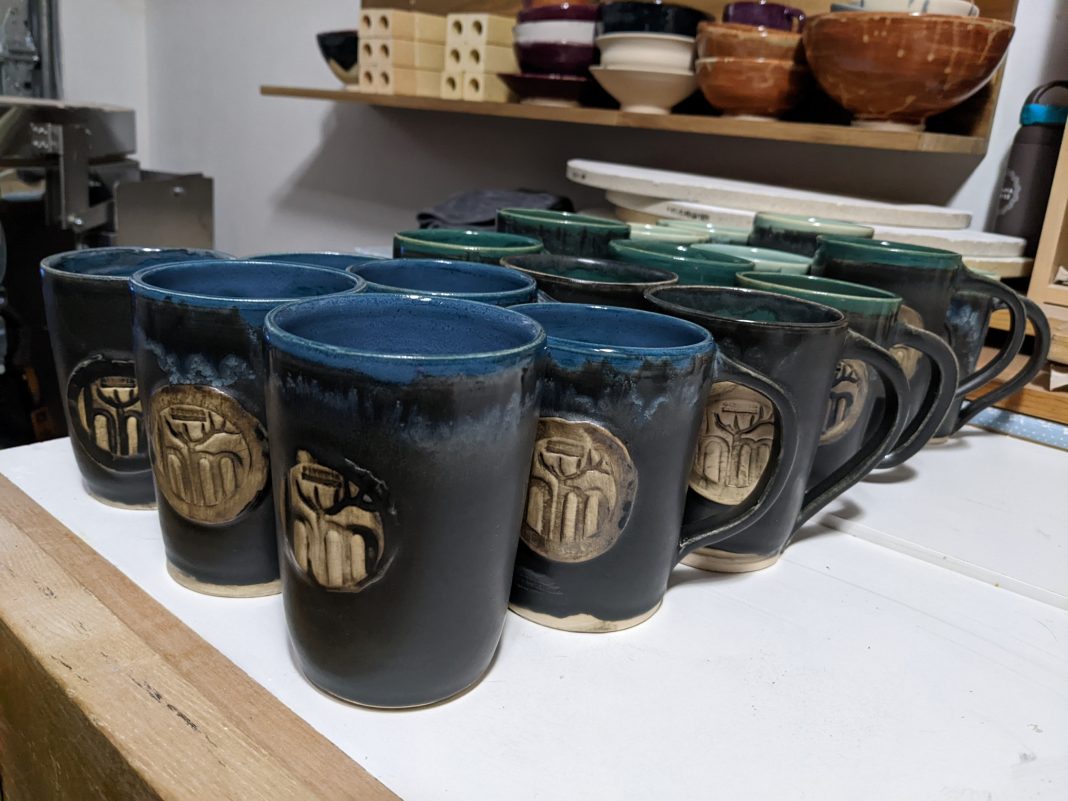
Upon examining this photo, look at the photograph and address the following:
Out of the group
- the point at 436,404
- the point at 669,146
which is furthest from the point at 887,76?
the point at 436,404

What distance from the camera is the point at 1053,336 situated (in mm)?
811

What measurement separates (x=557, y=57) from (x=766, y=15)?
278mm

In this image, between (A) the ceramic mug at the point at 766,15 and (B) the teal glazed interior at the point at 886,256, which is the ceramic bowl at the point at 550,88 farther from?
(B) the teal glazed interior at the point at 886,256

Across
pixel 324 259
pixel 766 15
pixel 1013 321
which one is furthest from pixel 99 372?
pixel 766 15

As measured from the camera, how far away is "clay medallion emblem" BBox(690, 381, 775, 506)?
0.43m

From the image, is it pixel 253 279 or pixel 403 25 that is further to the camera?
pixel 403 25

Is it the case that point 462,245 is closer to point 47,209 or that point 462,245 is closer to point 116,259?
point 116,259

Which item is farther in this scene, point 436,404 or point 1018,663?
point 1018,663

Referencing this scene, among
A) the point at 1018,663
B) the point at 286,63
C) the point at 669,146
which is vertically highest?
the point at 286,63

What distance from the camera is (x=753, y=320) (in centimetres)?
46

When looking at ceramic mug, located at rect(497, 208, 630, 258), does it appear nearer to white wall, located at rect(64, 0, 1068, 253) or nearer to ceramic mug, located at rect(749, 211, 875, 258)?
ceramic mug, located at rect(749, 211, 875, 258)

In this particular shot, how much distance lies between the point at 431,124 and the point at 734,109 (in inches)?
32.4

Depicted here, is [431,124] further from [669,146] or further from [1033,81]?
[1033,81]

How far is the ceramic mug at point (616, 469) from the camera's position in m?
0.36
